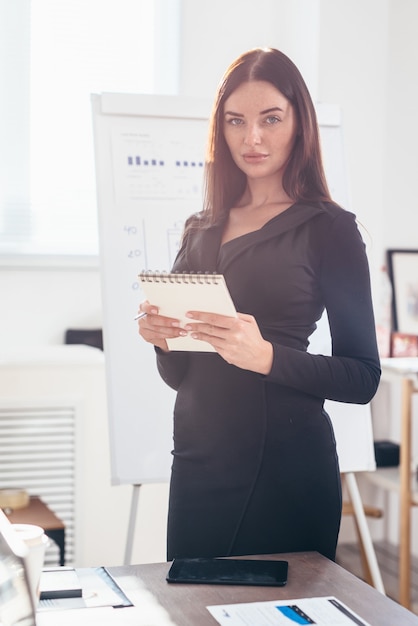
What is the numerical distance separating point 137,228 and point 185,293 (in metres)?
1.04

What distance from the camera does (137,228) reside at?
229cm

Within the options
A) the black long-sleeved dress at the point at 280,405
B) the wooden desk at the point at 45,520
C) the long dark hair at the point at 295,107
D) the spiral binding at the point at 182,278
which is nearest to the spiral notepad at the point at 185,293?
the spiral binding at the point at 182,278

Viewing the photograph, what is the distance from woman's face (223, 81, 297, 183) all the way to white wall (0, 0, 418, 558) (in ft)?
5.12

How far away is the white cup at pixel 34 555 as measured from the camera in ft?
2.78

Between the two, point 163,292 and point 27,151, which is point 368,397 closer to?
point 163,292

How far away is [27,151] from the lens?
2992 mm

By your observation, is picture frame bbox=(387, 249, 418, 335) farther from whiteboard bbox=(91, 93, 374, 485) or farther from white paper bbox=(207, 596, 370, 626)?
white paper bbox=(207, 596, 370, 626)

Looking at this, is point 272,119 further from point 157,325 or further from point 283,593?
point 283,593

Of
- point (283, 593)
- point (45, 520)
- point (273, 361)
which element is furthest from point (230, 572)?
point (45, 520)

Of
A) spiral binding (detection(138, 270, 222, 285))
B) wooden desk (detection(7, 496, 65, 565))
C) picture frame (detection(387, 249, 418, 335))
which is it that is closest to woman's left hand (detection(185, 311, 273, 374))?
spiral binding (detection(138, 270, 222, 285))

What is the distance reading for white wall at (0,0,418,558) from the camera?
301 cm

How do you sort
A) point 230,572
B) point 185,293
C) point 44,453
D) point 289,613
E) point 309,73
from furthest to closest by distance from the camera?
point 309,73
point 44,453
point 185,293
point 230,572
point 289,613

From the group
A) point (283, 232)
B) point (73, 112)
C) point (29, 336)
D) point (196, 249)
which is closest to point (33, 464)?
point (29, 336)

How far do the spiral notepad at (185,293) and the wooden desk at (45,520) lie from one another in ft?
4.18
